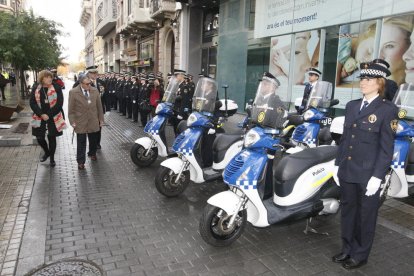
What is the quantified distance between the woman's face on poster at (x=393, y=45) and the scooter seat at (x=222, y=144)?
5130mm

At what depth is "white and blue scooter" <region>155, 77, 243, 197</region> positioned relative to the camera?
533 cm

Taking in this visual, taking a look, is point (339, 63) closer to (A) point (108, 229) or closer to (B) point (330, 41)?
(B) point (330, 41)

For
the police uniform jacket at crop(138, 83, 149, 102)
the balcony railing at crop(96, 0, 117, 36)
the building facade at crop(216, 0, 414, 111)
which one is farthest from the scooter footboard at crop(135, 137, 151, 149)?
the balcony railing at crop(96, 0, 117, 36)

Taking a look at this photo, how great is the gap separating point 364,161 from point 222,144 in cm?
275

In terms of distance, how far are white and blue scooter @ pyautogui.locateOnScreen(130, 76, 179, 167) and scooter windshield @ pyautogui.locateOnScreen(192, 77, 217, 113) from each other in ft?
4.92

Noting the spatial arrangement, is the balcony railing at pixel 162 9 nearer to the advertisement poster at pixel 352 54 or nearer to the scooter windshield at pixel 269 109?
the advertisement poster at pixel 352 54

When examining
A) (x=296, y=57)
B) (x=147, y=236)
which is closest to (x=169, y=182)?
(x=147, y=236)

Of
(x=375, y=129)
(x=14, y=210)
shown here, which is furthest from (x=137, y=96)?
(x=375, y=129)

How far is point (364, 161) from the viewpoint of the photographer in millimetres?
3277

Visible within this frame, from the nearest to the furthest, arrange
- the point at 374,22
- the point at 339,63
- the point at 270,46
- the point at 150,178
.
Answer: the point at 150,178 → the point at 374,22 → the point at 339,63 → the point at 270,46

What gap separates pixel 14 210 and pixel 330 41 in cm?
946

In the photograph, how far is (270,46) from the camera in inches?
535

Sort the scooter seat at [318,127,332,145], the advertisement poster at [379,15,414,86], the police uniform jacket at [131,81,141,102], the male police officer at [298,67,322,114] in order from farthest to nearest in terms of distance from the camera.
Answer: the police uniform jacket at [131,81,141,102] → the advertisement poster at [379,15,414,86] → the male police officer at [298,67,322,114] → the scooter seat at [318,127,332,145]

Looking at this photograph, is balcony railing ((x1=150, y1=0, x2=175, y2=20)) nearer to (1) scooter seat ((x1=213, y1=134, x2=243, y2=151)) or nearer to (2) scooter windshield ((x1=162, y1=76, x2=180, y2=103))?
(2) scooter windshield ((x1=162, y1=76, x2=180, y2=103))
